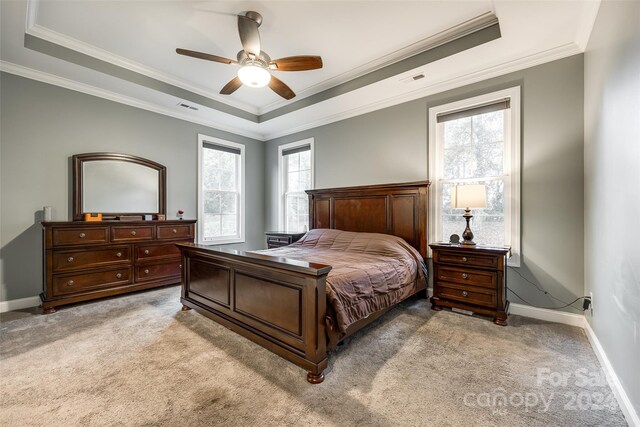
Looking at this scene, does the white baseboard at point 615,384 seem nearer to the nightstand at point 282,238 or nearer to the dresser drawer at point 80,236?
the nightstand at point 282,238

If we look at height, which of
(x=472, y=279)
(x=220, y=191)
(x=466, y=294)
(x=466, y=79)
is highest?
(x=466, y=79)

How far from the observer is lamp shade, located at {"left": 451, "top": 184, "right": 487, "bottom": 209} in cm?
285

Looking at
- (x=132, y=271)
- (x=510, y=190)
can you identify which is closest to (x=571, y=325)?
(x=510, y=190)

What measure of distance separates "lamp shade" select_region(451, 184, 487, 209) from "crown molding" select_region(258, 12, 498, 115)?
1.54 meters

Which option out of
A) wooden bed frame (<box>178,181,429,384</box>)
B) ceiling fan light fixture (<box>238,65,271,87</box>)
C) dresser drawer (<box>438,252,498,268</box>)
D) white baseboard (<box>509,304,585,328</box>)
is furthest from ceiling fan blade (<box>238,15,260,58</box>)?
white baseboard (<box>509,304,585,328</box>)

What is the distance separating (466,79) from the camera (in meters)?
3.29

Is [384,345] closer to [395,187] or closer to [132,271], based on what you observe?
[395,187]

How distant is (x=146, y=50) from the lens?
3.16m

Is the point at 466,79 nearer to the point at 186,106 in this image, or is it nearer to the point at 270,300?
the point at 270,300

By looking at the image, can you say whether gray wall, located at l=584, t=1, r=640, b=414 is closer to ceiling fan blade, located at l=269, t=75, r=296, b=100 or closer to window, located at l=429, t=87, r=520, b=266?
window, located at l=429, t=87, r=520, b=266

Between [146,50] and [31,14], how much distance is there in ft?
3.00

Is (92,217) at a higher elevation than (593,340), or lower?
higher

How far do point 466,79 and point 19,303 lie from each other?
5.88 m

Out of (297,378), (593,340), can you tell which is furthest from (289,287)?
(593,340)
